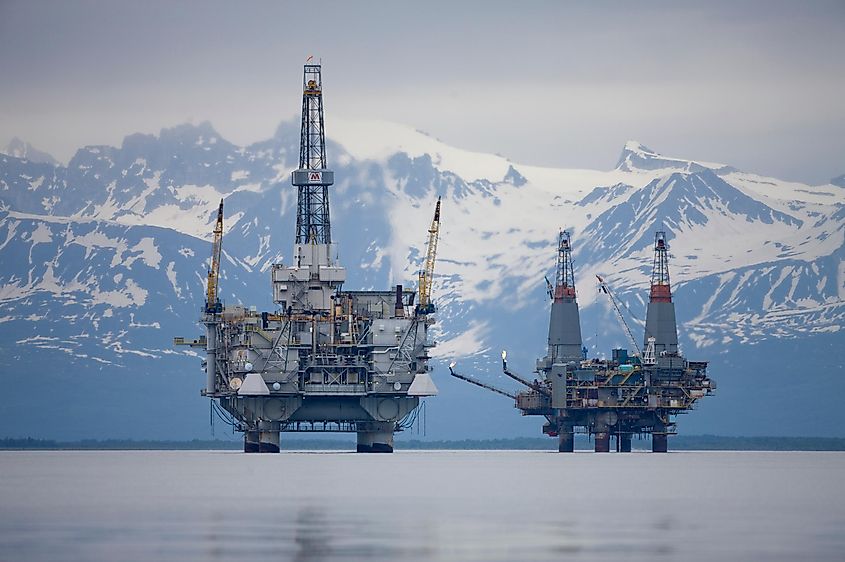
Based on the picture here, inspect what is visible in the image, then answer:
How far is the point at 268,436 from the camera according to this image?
189m

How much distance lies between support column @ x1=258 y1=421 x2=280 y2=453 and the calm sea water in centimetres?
2952

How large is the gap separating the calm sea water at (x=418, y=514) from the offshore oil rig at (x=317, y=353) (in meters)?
25.4

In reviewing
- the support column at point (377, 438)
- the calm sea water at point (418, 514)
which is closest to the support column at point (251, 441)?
the support column at point (377, 438)

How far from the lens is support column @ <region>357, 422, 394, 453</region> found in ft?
620

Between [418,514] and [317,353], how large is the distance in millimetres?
81038

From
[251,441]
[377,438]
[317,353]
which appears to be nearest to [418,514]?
[317,353]

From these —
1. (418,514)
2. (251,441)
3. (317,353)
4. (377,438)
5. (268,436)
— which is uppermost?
(317,353)

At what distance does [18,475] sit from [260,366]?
3870 cm

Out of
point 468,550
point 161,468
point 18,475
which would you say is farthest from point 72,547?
point 161,468

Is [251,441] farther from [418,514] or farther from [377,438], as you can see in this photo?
[418,514]

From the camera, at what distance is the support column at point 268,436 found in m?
187

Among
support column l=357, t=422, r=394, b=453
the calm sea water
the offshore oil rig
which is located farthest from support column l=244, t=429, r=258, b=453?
the calm sea water

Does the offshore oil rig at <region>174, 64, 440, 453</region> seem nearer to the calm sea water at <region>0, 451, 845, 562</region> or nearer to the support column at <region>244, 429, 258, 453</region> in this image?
the support column at <region>244, 429, 258, 453</region>

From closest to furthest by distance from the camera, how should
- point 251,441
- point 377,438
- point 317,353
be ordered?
point 317,353 < point 377,438 < point 251,441
